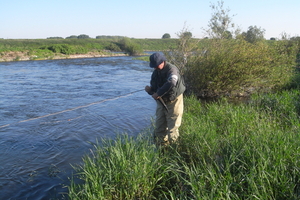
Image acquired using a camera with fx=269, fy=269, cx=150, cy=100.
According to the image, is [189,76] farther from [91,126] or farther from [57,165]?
[57,165]

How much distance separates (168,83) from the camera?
4.69 metres

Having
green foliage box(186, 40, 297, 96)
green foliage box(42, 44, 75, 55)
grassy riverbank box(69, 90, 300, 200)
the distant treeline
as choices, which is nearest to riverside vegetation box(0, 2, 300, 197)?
grassy riverbank box(69, 90, 300, 200)

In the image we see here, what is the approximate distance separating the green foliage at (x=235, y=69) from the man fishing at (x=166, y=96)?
526cm

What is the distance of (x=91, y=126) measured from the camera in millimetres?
7953

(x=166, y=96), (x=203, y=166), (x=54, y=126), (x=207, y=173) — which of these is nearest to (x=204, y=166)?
(x=203, y=166)

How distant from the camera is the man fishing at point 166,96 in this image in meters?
4.78

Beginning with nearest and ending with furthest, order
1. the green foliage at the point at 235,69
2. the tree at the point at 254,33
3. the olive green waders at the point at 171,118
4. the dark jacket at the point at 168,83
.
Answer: the dark jacket at the point at 168,83
the olive green waders at the point at 171,118
the green foliage at the point at 235,69
the tree at the point at 254,33

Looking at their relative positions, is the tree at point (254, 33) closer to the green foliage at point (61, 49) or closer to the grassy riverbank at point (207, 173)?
the green foliage at point (61, 49)

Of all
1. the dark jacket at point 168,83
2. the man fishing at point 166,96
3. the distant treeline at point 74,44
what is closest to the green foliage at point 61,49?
the distant treeline at point 74,44

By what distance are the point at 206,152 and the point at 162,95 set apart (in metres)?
1.25

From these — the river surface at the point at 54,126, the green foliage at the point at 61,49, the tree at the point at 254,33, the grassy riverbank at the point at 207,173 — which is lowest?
the river surface at the point at 54,126

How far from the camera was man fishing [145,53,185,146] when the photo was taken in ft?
15.7

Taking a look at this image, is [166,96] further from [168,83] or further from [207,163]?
[207,163]

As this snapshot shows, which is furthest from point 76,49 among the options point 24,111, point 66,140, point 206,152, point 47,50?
point 206,152
